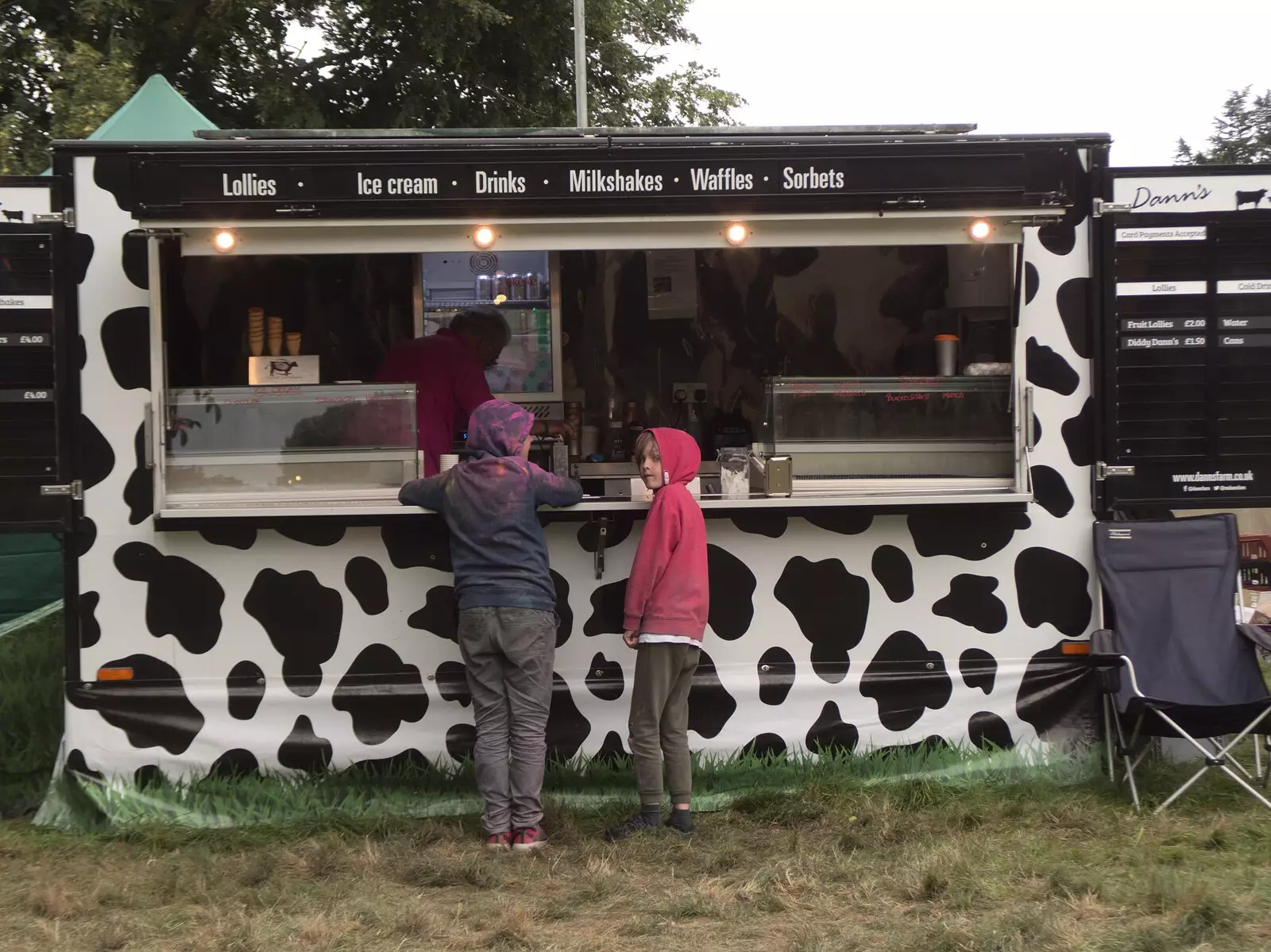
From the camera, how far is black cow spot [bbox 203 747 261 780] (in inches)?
189

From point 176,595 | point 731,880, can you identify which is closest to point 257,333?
point 176,595

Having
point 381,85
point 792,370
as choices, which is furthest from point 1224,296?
point 381,85

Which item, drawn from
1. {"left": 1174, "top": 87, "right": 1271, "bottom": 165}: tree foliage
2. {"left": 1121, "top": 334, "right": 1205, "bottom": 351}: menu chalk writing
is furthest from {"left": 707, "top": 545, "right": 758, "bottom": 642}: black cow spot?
{"left": 1174, "top": 87, "right": 1271, "bottom": 165}: tree foliage

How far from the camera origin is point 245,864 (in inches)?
169

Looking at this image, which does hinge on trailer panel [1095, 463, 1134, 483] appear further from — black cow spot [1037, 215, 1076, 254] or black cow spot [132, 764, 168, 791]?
black cow spot [132, 764, 168, 791]

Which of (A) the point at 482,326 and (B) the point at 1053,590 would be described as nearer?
Answer: (B) the point at 1053,590

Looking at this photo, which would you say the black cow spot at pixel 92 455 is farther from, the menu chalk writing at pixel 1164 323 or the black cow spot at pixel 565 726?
the menu chalk writing at pixel 1164 323

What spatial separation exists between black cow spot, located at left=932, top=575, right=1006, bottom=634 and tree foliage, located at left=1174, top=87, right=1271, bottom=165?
20803 mm

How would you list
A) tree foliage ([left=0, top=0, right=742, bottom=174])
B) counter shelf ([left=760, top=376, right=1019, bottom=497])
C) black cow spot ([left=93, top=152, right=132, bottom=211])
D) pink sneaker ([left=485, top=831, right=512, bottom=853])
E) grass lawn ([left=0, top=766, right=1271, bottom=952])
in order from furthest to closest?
1. tree foliage ([left=0, top=0, right=742, bottom=174])
2. counter shelf ([left=760, top=376, right=1019, bottom=497])
3. black cow spot ([left=93, top=152, right=132, bottom=211])
4. pink sneaker ([left=485, top=831, right=512, bottom=853])
5. grass lawn ([left=0, top=766, right=1271, bottom=952])

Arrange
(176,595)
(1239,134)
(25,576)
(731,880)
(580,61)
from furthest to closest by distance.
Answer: (1239,134)
(580,61)
(25,576)
(176,595)
(731,880)

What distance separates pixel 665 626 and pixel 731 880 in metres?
0.92

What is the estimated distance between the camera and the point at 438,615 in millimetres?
4883

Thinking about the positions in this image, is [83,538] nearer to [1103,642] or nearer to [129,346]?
[129,346]

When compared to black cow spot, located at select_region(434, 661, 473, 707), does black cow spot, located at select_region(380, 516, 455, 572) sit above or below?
above
